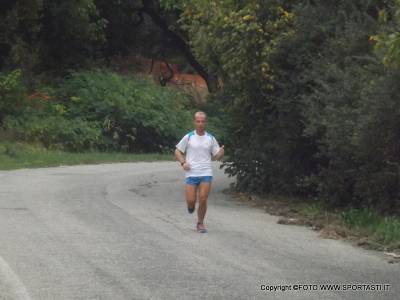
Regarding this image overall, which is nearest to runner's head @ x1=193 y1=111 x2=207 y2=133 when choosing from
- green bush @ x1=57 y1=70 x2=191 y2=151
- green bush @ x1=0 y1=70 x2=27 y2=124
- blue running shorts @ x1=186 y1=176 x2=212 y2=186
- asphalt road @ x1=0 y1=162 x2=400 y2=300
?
blue running shorts @ x1=186 y1=176 x2=212 y2=186

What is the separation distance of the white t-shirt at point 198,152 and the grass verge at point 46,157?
45.6ft

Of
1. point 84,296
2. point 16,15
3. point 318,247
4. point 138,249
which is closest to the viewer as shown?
point 84,296

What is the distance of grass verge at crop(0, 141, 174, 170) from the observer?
29.0 m

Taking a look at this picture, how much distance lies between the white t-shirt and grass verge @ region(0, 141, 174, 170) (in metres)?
13.9

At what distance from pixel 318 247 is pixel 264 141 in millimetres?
7312

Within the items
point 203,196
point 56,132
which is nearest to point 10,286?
point 203,196

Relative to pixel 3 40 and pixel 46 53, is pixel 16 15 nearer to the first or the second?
pixel 3 40

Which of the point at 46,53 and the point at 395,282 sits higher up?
the point at 46,53

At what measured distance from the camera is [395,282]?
1012 centimetres

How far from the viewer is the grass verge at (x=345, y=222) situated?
13.4m

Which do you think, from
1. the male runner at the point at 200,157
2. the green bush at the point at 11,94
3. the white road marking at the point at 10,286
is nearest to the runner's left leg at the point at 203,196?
the male runner at the point at 200,157

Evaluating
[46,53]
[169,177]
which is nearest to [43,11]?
[46,53]

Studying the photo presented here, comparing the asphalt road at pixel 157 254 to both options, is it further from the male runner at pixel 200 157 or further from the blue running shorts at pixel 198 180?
the blue running shorts at pixel 198 180

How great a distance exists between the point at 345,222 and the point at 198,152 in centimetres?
336
